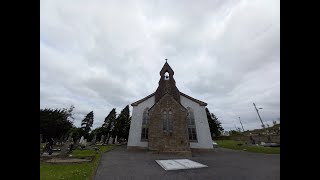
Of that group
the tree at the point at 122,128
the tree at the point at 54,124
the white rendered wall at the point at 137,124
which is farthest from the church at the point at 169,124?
the tree at the point at 54,124

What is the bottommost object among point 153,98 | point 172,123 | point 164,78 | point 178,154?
point 178,154

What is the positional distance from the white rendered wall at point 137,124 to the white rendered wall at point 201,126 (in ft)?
19.0

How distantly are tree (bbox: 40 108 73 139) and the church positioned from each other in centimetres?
2555

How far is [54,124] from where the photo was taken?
1924 inches

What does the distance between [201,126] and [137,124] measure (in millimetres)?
9002

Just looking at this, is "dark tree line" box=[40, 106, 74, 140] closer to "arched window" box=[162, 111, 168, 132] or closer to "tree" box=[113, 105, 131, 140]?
"tree" box=[113, 105, 131, 140]

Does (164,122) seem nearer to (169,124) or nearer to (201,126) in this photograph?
(169,124)

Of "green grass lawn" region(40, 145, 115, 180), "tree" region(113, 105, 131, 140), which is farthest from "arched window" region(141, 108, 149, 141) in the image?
"tree" region(113, 105, 131, 140)
